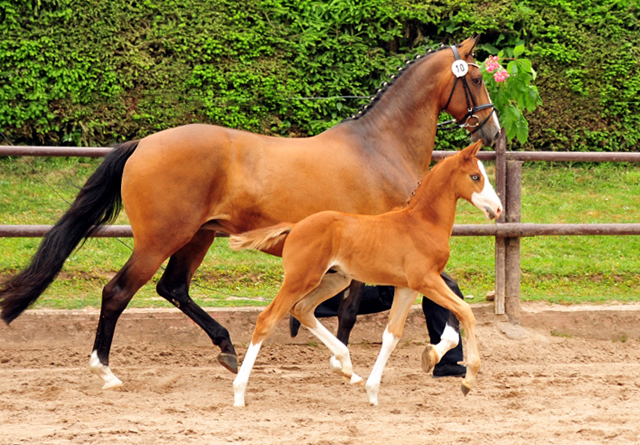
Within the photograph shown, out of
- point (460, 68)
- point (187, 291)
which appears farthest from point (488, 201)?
point (187, 291)

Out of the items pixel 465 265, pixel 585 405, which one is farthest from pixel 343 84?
pixel 585 405

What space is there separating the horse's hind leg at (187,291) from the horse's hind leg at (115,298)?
471 millimetres

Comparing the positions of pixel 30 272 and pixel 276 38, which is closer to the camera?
pixel 30 272

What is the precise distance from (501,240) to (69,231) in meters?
3.39

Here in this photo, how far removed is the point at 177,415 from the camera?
3771mm

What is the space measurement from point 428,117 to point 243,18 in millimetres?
4387

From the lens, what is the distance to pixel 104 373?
14.6 feet

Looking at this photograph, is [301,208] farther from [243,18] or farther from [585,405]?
[243,18]

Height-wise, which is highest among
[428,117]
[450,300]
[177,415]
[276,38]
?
[276,38]

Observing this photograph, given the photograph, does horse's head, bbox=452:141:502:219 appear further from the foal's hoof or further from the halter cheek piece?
the foal's hoof

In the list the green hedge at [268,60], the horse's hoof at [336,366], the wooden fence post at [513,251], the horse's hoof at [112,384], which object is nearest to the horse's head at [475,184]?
the horse's hoof at [336,366]

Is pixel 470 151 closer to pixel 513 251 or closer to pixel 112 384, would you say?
pixel 513 251

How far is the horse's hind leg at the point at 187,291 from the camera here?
480cm

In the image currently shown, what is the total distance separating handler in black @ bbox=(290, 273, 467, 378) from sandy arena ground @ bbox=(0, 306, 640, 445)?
0.13 meters
